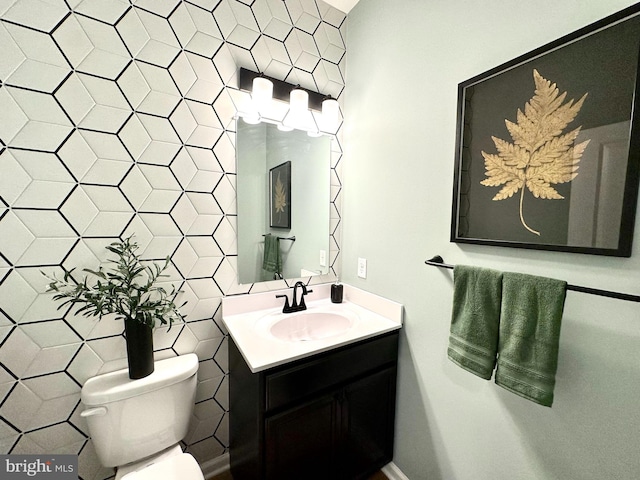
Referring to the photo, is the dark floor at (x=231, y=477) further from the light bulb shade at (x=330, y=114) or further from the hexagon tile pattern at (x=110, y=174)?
the light bulb shade at (x=330, y=114)

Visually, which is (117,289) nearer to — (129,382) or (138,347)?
(138,347)

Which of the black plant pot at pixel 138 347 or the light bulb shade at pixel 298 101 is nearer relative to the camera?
the black plant pot at pixel 138 347

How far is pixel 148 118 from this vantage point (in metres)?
1.15

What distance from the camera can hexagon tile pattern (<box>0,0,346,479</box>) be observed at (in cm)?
97

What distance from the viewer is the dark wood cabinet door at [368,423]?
1.22 m

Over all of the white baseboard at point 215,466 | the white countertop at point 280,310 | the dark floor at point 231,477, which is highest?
the white countertop at point 280,310

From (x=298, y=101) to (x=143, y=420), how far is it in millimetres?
1666

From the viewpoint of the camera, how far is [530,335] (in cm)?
79

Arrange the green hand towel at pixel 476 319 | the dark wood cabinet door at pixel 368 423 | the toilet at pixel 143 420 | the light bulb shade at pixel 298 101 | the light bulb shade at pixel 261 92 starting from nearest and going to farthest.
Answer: the green hand towel at pixel 476 319
the toilet at pixel 143 420
the dark wood cabinet door at pixel 368 423
the light bulb shade at pixel 261 92
the light bulb shade at pixel 298 101

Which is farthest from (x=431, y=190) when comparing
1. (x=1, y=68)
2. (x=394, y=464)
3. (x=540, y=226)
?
(x=1, y=68)

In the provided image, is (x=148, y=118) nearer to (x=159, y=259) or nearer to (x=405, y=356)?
(x=159, y=259)

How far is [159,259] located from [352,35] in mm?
1702

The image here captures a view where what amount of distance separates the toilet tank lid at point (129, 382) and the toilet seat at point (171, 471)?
27 centimetres

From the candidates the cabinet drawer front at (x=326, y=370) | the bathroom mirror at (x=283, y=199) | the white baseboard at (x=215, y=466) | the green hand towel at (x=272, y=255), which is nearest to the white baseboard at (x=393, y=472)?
the cabinet drawer front at (x=326, y=370)
